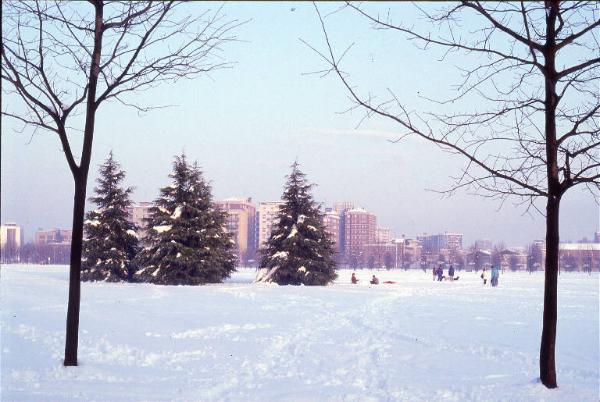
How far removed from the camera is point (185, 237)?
33.6 metres

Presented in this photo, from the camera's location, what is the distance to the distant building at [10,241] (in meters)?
153

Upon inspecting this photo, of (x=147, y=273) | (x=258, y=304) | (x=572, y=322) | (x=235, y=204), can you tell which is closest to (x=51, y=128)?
(x=258, y=304)

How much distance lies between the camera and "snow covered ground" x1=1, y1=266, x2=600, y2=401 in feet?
26.5

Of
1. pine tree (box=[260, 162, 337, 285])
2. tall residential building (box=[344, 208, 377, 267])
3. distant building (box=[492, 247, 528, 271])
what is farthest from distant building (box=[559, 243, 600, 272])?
pine tree (box=[260, 162, 337, 285])

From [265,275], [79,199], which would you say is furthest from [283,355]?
[265,275]

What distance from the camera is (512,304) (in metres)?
21.3

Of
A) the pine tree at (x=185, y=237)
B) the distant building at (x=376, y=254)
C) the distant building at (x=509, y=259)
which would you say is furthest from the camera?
the distant building at (x=376, y=254)

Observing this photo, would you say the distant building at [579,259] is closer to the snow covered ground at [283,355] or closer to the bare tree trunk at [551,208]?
the snow covered ground at [283,355]

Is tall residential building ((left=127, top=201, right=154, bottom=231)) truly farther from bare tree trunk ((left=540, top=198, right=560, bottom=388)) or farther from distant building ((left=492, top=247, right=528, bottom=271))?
distant building ((left=492, top=247, right=528, bottom=271))

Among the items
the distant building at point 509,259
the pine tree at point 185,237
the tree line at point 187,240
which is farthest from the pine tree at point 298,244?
the distant building at point 509,259

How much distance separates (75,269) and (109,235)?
2764cm

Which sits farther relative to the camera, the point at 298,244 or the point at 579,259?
the point at 579,259

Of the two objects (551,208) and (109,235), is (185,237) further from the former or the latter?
(551,208)

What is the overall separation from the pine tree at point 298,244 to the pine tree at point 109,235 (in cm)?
852
